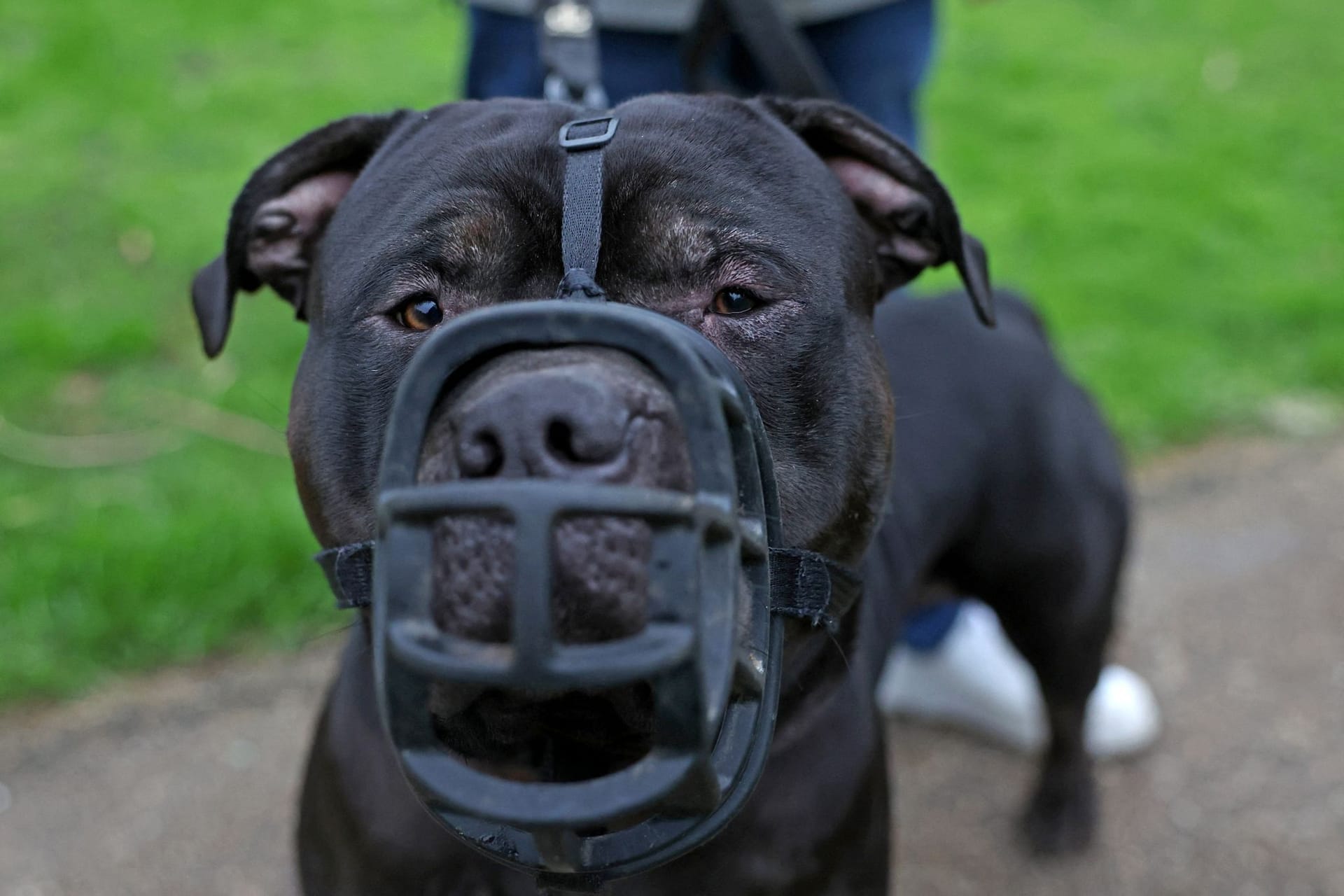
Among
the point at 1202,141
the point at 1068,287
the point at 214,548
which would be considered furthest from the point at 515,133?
the point at 1202,141

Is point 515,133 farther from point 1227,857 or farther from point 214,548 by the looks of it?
point 1227,857

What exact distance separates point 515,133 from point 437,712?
854 millimetres

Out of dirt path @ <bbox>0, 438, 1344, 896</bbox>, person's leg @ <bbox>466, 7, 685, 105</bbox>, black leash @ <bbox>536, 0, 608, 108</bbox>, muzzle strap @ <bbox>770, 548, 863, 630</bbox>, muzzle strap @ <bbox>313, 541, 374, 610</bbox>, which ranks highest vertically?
black leash @ <bbox>536, 0, 608, 108</bbox>

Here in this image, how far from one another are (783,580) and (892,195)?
3.17 feet

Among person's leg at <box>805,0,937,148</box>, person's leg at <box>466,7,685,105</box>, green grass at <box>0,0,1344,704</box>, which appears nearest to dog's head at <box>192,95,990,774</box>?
person's leg at <box>466,7,685,105</box>

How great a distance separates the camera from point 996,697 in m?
3.62

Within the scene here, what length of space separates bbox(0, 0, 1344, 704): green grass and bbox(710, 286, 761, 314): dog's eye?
2.26 m

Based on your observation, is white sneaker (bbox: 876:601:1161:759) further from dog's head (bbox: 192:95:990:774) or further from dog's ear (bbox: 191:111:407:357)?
dog's ear (bbox: 191:111:407:357)

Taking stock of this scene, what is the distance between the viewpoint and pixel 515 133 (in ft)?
6.04

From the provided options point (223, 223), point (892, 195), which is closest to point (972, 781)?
point (892, 195)

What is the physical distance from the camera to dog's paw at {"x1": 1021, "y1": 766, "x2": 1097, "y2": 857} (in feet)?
10.7

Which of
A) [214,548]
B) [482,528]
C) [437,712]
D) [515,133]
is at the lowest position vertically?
[214,548]

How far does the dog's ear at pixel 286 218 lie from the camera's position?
7.04 feet

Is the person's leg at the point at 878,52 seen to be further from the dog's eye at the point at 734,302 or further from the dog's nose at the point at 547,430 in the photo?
the dog's nose at the point at 547,430
